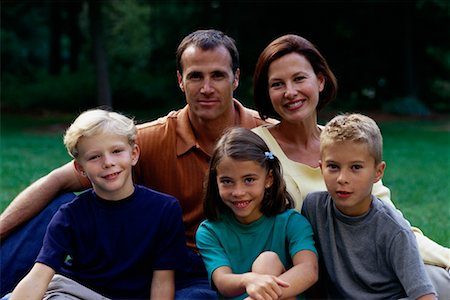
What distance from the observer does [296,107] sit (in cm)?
422

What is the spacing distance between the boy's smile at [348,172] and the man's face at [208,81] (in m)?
0.97

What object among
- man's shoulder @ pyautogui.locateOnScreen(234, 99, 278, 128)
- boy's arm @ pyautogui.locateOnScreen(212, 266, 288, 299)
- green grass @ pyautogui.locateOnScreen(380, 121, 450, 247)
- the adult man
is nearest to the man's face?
the adult man

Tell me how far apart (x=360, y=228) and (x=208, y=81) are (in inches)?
53.1

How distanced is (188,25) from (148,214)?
89.7 feet

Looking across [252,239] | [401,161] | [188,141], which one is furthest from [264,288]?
[401,161]

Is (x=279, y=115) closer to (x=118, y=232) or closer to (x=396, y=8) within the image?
(x=118, y=232)

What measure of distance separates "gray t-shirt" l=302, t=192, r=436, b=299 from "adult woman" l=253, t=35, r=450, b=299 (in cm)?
36

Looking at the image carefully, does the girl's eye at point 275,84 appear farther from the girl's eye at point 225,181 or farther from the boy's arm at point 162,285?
the boy's arm at point 162,285

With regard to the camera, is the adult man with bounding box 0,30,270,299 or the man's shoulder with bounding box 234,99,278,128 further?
the man's shoulder with bounding box 234,99,278,128

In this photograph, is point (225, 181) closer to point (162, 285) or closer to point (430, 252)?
point (162, 285)

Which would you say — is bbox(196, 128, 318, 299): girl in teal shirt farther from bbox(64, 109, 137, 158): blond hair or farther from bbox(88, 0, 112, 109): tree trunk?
bbox(88, 0, 112, 109): tree trunk

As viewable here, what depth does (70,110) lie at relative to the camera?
27.0 metres

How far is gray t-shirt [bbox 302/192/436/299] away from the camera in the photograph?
3.51 metres

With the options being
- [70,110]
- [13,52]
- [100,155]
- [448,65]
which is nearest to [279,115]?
[100,155]
